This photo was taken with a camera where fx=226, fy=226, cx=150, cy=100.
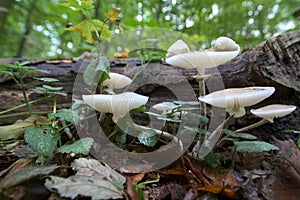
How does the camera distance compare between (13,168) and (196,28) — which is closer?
(13,168)

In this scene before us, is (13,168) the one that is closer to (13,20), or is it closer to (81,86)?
(81,86)

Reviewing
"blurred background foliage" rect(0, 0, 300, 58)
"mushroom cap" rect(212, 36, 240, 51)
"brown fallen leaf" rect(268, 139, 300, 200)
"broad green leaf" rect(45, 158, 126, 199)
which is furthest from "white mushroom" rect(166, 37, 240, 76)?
"blurred background foliage" rect(0, 0, 300, 58)

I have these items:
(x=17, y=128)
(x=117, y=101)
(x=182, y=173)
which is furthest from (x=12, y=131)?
(x=182, y=173)

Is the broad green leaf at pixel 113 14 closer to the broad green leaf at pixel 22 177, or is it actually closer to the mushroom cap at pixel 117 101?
the mushroom cap at pixel 117 101

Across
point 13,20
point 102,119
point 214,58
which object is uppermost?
point 13,20

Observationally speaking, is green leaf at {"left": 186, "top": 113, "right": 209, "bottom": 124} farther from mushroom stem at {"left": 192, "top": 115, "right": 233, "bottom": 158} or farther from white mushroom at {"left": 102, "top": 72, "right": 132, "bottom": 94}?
white mushroom at {"left": 102, "top": 72, "right": 132, "bottom": 94}

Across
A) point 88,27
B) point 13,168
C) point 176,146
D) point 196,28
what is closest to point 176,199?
point 176,146

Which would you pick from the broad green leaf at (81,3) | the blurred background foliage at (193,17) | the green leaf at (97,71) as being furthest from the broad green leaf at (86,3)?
the blurred background foliage at (193,17)
